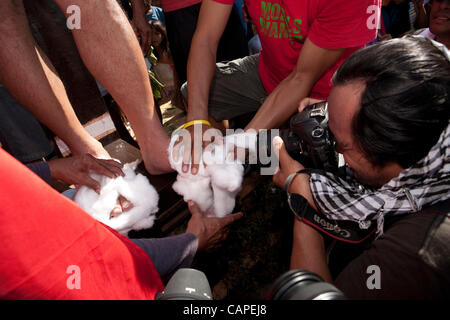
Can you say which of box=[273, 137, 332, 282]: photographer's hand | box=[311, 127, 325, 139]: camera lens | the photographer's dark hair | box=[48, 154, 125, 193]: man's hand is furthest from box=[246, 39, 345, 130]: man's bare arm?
box=[48, 154, 125, 193]: man's hand

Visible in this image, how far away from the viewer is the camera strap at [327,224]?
3.07ft

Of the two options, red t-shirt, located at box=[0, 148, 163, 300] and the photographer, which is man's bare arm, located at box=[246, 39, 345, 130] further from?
red t-shirt, located at box=[0, 148, 163, 300]

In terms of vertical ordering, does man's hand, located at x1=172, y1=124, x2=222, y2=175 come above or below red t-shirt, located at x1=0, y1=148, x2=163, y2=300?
below

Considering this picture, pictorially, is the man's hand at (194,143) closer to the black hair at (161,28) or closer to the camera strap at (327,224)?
the camera strap at (327,224)

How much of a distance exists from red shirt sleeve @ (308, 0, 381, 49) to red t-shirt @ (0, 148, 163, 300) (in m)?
1.16

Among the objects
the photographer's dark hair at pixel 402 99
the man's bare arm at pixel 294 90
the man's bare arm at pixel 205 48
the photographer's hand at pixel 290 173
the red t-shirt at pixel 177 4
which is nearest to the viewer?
the photographer's dark hair at pixel 402 99

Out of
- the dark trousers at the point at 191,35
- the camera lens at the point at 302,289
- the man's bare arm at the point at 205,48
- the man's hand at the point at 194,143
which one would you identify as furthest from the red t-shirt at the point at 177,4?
the camera lens at the point at 302,289

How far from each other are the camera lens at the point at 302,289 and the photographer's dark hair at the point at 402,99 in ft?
1.46

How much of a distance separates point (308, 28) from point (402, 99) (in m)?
0.81

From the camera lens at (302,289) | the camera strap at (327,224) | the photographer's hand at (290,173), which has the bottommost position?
the camera strap at (327,224)

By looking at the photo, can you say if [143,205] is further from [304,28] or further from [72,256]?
[304,28]

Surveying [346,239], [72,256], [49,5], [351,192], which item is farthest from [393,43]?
[49,5]

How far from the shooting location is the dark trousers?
1991 millimetres

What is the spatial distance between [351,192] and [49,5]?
1878 mm
